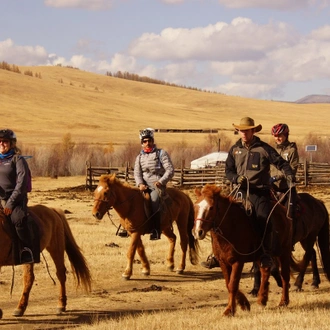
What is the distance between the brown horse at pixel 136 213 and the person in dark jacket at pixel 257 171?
10.6ft

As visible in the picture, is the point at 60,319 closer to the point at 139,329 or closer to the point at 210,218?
the point at 139,329

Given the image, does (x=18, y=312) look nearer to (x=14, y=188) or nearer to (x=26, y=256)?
(x=26, y=256)

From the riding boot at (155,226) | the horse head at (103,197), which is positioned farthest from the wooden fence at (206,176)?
the horse head at (103,197)

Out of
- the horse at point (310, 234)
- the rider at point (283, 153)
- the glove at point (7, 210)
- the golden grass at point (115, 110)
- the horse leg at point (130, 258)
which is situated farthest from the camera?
the golden grass at point (115, 110)

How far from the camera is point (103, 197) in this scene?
41.0 feet

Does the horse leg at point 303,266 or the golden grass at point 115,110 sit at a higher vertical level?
the golden grass at point 115,110

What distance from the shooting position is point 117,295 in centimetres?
1148

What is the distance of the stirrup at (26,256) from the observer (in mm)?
A: 9516

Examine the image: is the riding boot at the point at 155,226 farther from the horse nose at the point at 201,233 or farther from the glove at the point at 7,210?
the horse nose at the point at 201,233

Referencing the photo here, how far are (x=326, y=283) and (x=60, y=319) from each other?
495 centimetres

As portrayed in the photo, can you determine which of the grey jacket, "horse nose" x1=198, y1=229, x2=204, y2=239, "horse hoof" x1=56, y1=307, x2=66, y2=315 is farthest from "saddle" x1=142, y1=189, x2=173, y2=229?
"horse nose" x1=198, y1=229, x2=204, y2=239

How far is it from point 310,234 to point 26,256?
456cm

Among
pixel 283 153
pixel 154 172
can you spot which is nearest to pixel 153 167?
pixel 154 172

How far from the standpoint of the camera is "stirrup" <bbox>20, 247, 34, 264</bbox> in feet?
31.2
